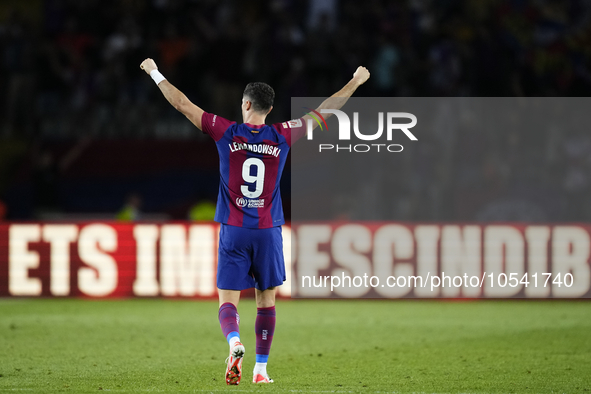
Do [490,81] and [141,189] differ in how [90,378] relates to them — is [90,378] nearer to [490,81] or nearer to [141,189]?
[141,189]

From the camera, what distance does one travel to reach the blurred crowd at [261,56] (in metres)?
16.2

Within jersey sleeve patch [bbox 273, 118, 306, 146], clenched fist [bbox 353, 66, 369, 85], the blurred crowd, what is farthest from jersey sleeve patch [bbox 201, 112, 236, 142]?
the blurred crowd

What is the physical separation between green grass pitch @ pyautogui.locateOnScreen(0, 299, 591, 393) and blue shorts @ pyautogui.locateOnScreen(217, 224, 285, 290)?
77 cm

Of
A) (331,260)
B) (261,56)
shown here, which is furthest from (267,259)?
(261,56)

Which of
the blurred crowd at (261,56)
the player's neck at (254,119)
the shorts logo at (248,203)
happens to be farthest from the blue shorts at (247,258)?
the blurred crowd at (261,56)

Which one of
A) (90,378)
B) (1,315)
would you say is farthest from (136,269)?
(90,378)

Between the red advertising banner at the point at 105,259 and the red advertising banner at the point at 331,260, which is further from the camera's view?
the red advertising banner at the point at 105,259

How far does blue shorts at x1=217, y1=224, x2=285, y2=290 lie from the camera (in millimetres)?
6188

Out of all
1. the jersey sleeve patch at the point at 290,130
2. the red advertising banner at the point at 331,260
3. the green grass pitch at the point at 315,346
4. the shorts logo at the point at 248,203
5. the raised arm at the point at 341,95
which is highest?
the raised arm at the point at 341,95

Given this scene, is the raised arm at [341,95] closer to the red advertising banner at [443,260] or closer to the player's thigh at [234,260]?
the player's thigh at [234,260]

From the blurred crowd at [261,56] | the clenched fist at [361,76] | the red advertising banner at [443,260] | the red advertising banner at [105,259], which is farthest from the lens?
the blurred crowd at [261,56]

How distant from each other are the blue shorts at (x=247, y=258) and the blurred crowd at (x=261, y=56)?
32.1 feet

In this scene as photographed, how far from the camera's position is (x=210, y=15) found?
1798cm

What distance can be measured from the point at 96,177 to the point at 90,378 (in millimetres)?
9720
